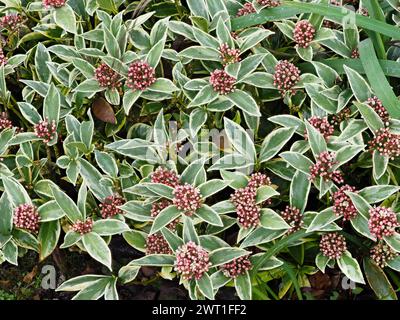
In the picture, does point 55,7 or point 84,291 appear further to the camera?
point 55,7

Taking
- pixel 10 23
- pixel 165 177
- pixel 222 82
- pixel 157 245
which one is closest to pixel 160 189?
pixel 165 177

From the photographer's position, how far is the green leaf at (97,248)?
1817mm

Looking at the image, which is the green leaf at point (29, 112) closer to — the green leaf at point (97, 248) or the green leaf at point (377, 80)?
the green leaf at point (97, 248)

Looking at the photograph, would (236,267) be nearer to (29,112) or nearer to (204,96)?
(204,96)

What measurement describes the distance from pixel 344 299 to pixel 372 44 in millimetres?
799

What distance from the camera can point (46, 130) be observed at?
78.5 inches

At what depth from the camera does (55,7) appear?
6.90ft

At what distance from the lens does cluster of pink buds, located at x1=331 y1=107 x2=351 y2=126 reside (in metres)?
2.00

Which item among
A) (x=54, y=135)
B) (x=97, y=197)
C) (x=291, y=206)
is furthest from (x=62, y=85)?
(x=291, y=206)

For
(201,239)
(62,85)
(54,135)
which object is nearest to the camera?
(201,239)

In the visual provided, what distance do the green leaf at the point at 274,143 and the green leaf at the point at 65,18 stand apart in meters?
0.71

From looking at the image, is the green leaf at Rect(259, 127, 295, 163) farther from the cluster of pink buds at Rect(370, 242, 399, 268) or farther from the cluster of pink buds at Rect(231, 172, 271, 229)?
the cluster of pink buds at Rect(370, 242, 399, 268)

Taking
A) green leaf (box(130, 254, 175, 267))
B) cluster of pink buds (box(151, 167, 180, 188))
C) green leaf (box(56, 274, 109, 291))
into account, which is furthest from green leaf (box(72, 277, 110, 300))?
cluster of pink buds (box(151, 167, 180, 188))

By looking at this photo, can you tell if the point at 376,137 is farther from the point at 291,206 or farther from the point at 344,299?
the point at 344,299
